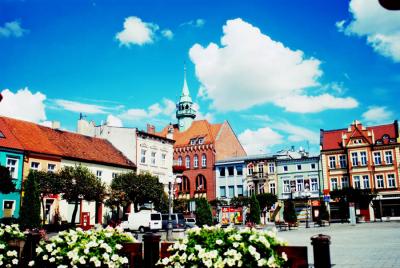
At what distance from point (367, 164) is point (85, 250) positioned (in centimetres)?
4843

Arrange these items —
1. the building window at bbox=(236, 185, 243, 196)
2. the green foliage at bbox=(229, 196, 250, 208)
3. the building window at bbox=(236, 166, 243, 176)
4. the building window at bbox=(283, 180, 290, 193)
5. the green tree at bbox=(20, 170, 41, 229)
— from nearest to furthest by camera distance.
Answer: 1. the green tree at bbox=(20, 170, 41, 229)
2. the green foliage at bbox=(229, 196, 250, 208)
3. the building window at bbox=(283, 180, 290, 193)
4. the building window at bbox=(236, 185, 243, 196)
5. the building window at bbox=(236, 166, 243, 176)

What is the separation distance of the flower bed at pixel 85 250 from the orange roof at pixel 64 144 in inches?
1104

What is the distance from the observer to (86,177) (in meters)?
31.3

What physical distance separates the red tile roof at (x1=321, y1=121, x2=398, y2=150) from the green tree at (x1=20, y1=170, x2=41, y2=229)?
38328 millimetres

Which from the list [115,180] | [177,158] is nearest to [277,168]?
[177,158]

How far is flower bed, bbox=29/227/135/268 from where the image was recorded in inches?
278

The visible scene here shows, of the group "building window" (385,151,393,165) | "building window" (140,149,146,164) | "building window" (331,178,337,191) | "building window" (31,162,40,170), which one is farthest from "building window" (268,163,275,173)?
"building window" (31,162,40,170)

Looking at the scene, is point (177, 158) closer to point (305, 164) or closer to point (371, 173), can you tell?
point (305, 164)

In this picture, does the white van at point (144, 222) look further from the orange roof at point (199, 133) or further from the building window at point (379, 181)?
the building window at point (379, 181)

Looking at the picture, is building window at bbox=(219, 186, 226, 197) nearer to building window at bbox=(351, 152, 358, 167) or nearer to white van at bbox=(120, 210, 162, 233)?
building window at bbox=(351, 152, 358, 167)

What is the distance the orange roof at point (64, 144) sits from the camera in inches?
1369

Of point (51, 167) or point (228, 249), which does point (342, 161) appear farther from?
point (228, 249)

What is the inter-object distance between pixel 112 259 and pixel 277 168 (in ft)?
166

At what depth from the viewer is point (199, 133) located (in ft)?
212
